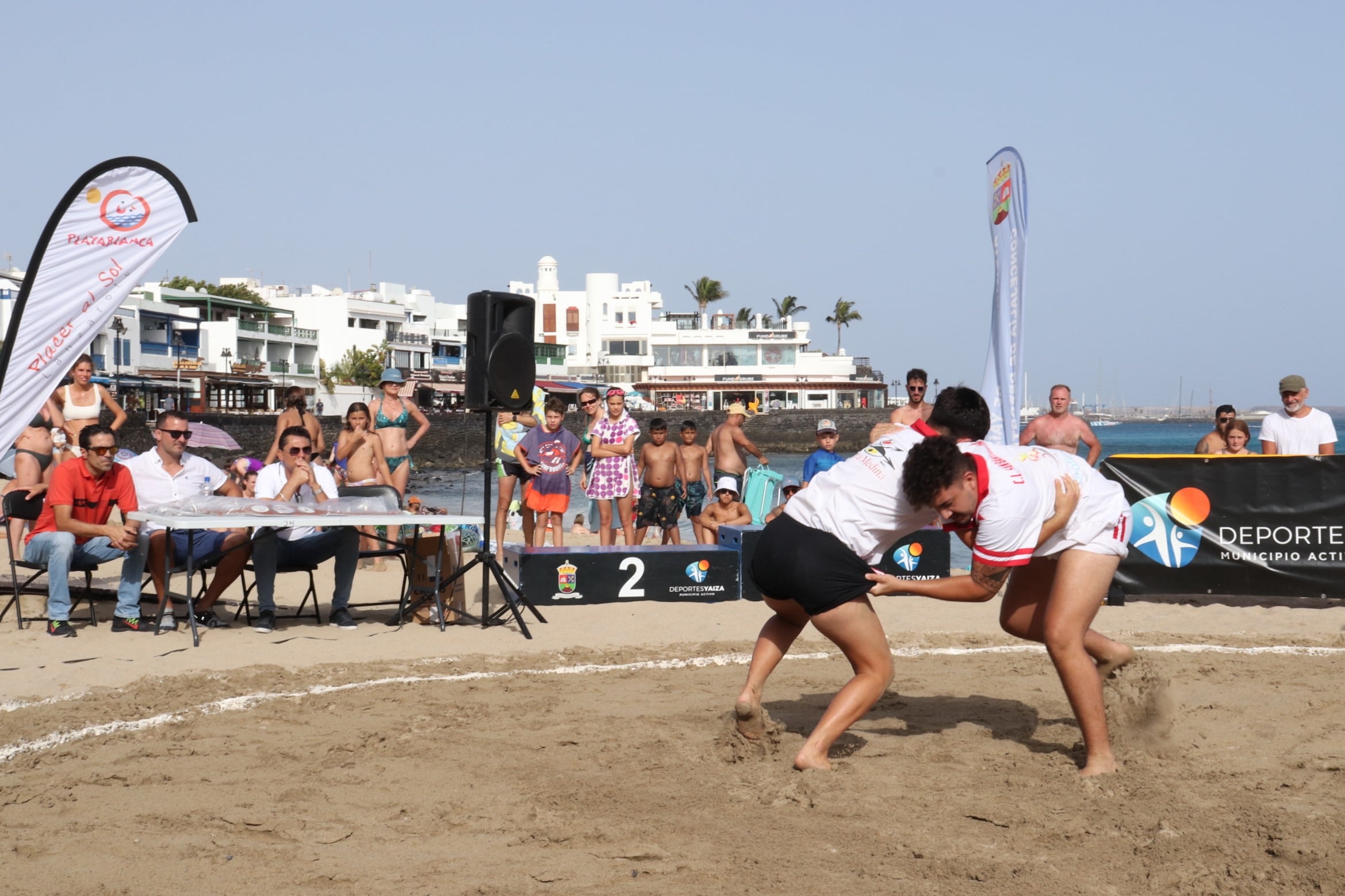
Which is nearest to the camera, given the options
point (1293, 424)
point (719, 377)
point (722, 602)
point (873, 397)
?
point (722, 602)

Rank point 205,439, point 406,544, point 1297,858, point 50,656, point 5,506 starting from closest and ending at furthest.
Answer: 1. point 1297,858
2. point 50,656
3. point 5,506
4. point 406,544
5. point 205,439

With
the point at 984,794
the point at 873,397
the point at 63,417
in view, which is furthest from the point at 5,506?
the point at 873,397

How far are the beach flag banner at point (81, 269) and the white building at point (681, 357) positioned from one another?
83828 millimetres

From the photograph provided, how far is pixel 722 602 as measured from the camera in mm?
10125

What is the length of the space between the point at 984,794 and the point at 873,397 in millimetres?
102089

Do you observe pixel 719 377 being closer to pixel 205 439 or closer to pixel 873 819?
pixel 205 439

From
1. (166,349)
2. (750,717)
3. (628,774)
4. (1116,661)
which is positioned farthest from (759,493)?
(166,349)

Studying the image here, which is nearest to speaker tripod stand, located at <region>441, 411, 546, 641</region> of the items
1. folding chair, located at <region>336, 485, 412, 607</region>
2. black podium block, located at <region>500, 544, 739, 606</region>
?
folding chair, located at <region>336, 485, 412, 607</region>

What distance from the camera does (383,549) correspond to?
9.55 meters

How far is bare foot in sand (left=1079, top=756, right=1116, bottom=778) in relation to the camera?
4.90 m

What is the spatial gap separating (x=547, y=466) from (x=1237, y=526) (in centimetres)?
587

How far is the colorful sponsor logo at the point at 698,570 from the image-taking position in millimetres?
10062

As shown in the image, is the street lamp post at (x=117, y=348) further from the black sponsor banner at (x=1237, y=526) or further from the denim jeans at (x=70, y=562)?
the black sponsor banner at (x=1237, y=526)

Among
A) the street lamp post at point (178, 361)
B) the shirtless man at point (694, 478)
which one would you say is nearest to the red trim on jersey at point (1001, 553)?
the shirtless man at point (694, 478)
